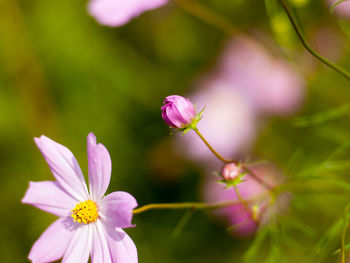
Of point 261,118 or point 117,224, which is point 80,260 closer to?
point 117,224

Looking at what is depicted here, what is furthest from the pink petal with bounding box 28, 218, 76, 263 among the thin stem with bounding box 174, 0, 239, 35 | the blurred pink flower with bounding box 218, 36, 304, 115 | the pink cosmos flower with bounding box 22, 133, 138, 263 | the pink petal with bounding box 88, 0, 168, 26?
the blurred pink flower with bounding box 218, 36, 304, 115

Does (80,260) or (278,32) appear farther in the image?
(278,32)

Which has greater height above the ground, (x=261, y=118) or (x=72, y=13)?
(x=72, y=13)

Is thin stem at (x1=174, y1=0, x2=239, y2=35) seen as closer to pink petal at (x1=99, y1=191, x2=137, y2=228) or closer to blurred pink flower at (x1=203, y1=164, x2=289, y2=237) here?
blurred pink flower at (x1=203, y1=164, x2=289, y2=237)

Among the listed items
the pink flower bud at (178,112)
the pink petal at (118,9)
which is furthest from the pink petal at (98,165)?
the pink petal at (118,9)

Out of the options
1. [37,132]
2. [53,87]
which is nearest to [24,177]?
[37,132]
